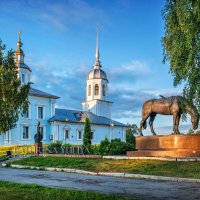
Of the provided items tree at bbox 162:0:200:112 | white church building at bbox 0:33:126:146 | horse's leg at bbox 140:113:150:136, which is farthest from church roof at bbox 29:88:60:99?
tree at bbox 162:0:200:112

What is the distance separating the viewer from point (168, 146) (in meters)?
22.0

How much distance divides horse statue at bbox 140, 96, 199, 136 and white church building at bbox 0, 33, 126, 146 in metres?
34.8

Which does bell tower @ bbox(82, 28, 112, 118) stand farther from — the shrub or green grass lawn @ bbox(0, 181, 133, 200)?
green grass lawn @ bbox(0, 181, 133, 200)

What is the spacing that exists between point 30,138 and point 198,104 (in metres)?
48.6

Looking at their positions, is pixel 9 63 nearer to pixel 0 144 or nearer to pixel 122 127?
pixel 0 144

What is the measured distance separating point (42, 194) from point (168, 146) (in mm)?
12102

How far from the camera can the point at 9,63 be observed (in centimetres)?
1881

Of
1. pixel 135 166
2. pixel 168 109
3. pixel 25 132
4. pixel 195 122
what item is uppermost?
pixel 168 109

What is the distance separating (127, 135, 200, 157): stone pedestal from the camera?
20.9 meters

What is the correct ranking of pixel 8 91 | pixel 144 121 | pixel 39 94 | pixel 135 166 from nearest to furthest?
pixel 8 91
pixel 135 166
pixel 144 121
pixel 39 94

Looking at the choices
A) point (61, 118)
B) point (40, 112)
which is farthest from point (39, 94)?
point (61, 118)

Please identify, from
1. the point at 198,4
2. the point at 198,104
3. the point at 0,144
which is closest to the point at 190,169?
the point at 198,104

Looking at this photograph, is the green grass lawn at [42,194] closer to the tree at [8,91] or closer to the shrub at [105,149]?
the tree at [8,91]

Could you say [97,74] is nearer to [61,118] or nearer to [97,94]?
[97,94]
